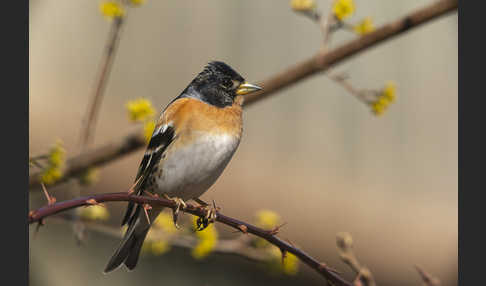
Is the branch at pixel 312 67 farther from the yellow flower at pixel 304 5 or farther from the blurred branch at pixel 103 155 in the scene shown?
the yellow flower at pixel 304 5

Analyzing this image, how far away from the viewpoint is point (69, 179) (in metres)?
2.28

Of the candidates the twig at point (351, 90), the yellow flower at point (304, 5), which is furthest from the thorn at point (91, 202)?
the yellow flower at point (304, 5)

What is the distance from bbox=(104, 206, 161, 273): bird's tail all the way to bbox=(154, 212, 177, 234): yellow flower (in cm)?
4

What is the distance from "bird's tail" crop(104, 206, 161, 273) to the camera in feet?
6.13

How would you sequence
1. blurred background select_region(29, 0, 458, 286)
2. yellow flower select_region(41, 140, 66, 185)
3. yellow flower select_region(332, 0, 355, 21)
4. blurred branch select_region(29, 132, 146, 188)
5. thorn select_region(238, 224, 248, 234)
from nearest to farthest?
1. thorn select_region(238, 224, 248, 234)
2. yellow flower select_region(41, 140, 66, 185)
3. yellow flower select_region(332, 0, 355, 21)
4. blurred branch select_region(29, 132, 146, 188)
5. blurred background select_region(29, 0, 458, 286)

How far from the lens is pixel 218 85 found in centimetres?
203

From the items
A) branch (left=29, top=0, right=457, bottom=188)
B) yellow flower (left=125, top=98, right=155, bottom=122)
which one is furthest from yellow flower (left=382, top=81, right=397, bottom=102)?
yellow flower (left=125, top=98, right=155, bottom=122)

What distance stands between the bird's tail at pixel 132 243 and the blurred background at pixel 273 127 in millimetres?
480

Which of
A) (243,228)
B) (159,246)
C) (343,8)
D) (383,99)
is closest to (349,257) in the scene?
(243,228)

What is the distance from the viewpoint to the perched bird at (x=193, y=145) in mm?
1914

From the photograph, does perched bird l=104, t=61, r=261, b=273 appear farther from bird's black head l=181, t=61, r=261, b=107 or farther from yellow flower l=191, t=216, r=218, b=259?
yellow flower l=191, t=216, r=218, b=259

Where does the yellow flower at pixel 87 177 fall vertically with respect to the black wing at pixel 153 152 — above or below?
below

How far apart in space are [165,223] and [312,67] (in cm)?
83

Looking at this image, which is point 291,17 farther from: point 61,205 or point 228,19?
point 61,205
